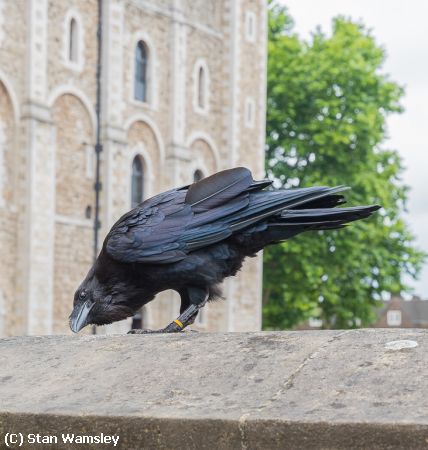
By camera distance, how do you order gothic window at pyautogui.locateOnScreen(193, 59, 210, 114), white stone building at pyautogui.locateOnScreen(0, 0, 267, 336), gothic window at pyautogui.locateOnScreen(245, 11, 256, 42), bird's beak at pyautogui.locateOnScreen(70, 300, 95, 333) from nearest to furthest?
bird's beak at pyautogui.locateOnScreen(70, 300, 95, 333) < white stone building at pyautogui.locateOnScreen(0, 0, 267, 336) < gothic window at pyautogui.locateOnScreen(193, 59, 210, 114) < gothic window at pyautogui.locateOnScreen(245, 11, 256, 42)

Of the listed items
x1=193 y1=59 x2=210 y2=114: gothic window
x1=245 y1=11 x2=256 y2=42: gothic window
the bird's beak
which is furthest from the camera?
x1=245 y1=11 x2=256 y2=42: gothic window

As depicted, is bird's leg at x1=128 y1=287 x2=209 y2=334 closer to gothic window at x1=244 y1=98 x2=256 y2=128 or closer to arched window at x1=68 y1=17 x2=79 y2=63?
arched window at x1=68 y1=17 x2=79 y2=63

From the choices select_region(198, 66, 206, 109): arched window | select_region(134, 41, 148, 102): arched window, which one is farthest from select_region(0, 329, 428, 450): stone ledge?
select_region(198, 66, 206, 109): arched window

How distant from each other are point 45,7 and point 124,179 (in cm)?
486

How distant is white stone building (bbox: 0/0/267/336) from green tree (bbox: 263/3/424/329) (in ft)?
4.75

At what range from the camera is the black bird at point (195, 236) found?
4930 millimetres

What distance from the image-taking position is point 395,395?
302 cm

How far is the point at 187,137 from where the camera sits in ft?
101

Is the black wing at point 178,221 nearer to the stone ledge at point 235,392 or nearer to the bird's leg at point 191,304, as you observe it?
the bird's leg at point 191,304

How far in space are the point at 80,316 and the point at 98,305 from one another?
0.32ft

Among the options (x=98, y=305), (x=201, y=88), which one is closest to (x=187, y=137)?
(x=201, y=88)

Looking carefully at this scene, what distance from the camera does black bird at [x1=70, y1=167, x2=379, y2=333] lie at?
4.93m

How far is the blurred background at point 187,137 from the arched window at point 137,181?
5 cm

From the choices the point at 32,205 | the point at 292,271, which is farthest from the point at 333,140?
the point at 32,205
